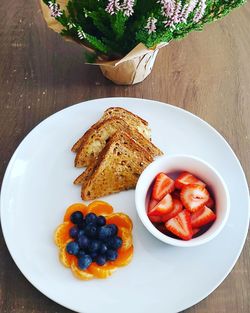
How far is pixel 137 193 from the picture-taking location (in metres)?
1.16

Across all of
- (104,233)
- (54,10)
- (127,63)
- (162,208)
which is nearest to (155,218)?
(162,208)

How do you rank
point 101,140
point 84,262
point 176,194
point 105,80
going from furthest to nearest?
point 105,80
point 101,140
point 176,194
point 84,262

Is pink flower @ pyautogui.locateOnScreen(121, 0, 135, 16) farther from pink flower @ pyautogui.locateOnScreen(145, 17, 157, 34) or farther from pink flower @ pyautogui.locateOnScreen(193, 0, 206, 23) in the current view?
pink flower @ pyautogui.locateOnScreen(193, 0, 206, 23)

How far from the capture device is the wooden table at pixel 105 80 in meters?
1.45

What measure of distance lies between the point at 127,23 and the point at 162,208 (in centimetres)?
51

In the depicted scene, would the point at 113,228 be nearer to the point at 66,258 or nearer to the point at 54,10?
the point at 66,258

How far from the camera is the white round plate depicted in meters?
1.11

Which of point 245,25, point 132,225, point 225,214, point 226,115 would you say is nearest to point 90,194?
point 132,225

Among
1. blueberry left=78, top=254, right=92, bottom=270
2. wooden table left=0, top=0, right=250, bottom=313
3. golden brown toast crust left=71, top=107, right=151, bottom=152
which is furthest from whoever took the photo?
wooden table left=0, top=0, right=250, bottom=313

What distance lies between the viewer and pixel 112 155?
1.26 metres

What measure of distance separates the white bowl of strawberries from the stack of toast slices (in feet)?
0.27

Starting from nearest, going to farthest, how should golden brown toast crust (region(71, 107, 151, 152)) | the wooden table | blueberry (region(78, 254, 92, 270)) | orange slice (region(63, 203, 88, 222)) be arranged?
blueberry (region(78, 254, 92, 270))
orange slice (region(63, 203, 88, 222))
golden brown toast crust (region(71, 107, 151, 152))
the wooden table

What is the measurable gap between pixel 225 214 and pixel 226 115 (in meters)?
0.44

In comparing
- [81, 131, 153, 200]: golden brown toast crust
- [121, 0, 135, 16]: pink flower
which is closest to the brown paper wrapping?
[121, 0, 135, 16]: pink flower
